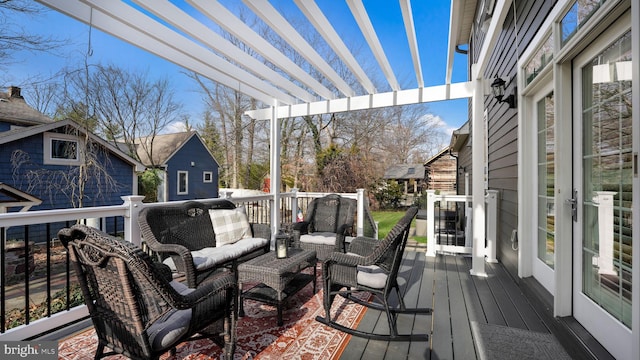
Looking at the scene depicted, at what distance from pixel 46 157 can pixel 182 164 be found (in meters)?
7.58

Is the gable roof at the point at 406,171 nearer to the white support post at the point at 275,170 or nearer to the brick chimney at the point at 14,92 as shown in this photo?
the white support post at the point at 275,170

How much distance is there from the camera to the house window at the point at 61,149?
7922 millimetres

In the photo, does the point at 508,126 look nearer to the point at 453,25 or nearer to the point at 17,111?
the point at 453,25

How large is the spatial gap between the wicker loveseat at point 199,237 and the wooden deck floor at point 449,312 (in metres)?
1.58

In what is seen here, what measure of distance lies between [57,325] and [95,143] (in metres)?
8.63

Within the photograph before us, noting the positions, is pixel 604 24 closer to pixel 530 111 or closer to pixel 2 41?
pixel 530 111

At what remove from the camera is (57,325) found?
2.32 meters

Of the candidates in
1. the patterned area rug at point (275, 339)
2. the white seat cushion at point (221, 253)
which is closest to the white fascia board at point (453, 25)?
the patterned area rug at point (275, 339)

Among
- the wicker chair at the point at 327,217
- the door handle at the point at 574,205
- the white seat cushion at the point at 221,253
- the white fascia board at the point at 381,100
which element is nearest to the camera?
the door handle at the point at 574,205

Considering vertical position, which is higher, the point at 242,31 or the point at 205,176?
the point at 242,31

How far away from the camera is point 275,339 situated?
2209 mm

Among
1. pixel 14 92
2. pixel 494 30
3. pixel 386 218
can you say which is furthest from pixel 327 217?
pixel 14 92

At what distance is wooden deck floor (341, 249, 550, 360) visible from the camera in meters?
2.07

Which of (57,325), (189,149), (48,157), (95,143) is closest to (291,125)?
(189,149)
